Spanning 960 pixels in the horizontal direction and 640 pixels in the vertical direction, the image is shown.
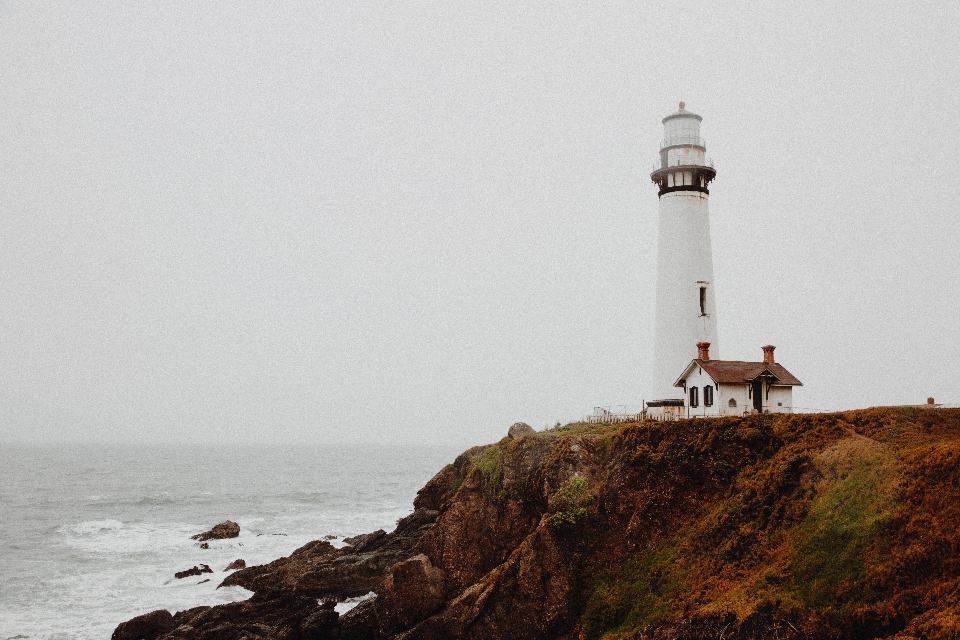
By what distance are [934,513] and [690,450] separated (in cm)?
783

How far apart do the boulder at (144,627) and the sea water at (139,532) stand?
51.5 inches

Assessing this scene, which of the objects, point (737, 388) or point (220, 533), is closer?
point (737, 388)

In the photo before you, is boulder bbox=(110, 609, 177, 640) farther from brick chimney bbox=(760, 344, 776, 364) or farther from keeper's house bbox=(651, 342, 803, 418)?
brick chimney bbox=(760, 344, 776, 364)

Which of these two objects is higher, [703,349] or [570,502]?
[703,349]

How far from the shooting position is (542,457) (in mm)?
26312

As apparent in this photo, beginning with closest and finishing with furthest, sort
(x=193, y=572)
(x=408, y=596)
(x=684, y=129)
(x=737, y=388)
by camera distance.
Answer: (x=408, y=596)
(x=737, y=388)
(x=684, y=129)
(x=193, y=572)

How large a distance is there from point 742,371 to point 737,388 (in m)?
0.94

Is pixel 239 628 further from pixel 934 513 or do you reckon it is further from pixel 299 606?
pixel 934 513

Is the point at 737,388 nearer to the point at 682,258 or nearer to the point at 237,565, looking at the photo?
the point at 682,258

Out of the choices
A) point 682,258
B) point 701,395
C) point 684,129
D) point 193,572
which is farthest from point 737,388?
point 193,572

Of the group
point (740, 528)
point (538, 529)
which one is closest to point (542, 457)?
point (538, 529)

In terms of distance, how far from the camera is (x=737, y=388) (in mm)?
27875

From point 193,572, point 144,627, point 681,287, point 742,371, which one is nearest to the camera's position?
point 144,627

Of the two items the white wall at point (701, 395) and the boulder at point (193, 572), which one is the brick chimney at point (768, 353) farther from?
the boulder at point (193, 572)
